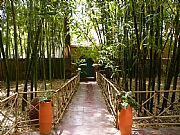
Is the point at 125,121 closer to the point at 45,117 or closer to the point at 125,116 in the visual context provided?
the point at 125,116

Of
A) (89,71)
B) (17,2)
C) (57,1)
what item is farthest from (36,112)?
(89,71)

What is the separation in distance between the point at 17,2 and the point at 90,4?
→ 4.16 m

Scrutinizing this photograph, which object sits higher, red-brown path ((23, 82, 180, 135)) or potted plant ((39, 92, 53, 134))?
potted plant ((39, 92, 53, 134))

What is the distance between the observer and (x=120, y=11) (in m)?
6.55

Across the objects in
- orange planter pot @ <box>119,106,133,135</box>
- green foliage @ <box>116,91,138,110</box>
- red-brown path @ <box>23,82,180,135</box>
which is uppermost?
green foliage @ <box>116,91,138,110</box>

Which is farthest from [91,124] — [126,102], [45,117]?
[126,102]

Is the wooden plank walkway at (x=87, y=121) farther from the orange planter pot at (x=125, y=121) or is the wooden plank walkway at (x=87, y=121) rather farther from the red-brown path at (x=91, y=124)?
the orange planter pot at (x=125, y=121)

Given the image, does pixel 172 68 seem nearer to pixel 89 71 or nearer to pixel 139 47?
pixel 139 47

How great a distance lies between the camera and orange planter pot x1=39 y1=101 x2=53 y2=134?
464 cm

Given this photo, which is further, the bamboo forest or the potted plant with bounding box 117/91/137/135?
the bamboo forest

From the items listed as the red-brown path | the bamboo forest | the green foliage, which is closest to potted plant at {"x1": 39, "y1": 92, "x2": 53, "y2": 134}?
the bamboo forest

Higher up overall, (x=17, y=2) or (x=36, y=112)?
(x=17, y=2)

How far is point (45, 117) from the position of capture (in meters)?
4.67

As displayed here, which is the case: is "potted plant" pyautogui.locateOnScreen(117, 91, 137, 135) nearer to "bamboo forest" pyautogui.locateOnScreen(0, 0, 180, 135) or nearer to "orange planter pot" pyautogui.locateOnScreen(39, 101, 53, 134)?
"bamboo forest" pyautogui.locateOnScreen(0, 0, 180, 135)
